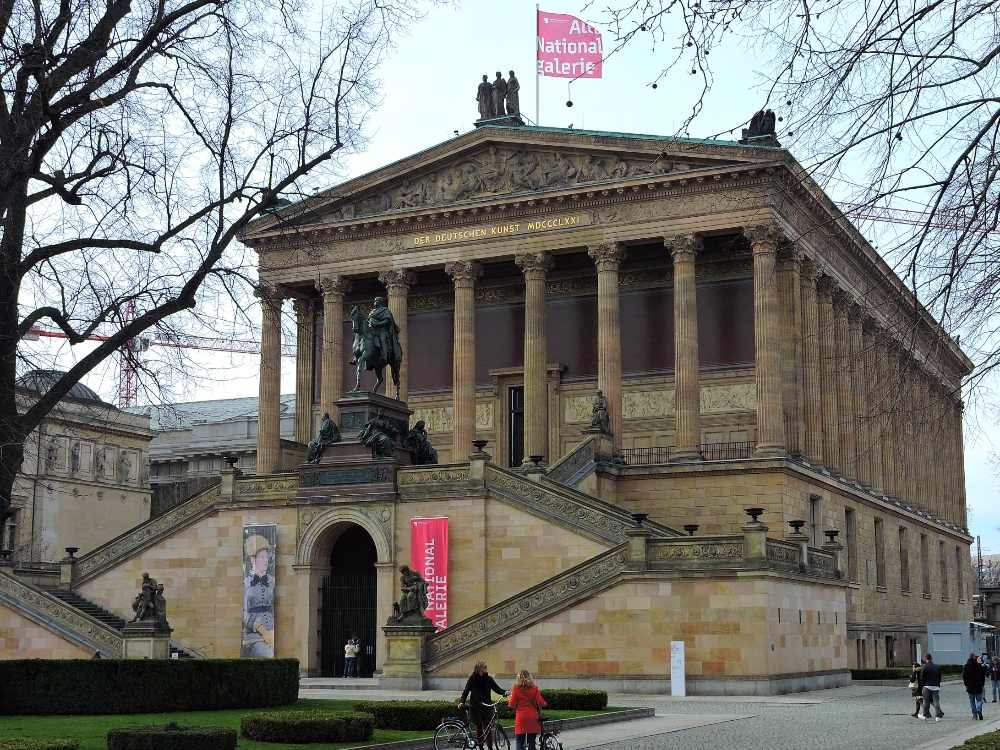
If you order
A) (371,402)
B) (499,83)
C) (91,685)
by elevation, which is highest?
(499,83)

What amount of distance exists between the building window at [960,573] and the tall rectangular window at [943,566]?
452 cm

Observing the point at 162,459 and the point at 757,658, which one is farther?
the point at 162,459

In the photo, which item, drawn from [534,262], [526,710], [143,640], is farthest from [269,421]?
[526,710]

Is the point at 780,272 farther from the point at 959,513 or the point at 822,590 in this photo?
the point at 959,513

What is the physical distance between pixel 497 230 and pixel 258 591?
20389 millimetres

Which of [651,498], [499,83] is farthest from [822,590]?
[499,83]

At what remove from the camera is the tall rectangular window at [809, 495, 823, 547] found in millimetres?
56406

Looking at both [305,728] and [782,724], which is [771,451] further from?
[305,728]

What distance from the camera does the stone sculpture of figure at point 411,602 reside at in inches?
1567

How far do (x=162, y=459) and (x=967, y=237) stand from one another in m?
91.0

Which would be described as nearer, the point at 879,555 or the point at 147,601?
the point at 147,601

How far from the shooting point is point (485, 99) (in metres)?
62.7

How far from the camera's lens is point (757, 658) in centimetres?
3869

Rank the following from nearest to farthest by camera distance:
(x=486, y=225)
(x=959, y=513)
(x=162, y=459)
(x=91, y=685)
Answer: (x=91, y=685) → (x=486, y=225) → (x=959, y=513) → (x=162, y=459)
